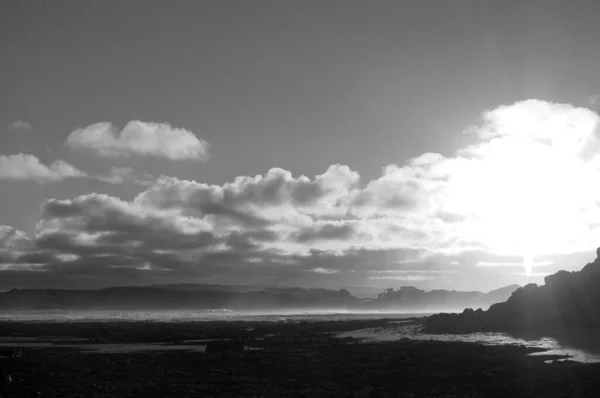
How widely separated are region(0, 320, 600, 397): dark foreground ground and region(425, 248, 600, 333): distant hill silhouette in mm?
19857

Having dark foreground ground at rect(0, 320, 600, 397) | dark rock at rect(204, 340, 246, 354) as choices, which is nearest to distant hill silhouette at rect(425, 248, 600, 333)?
dark foreground ground at rect(0, 320, 600, 397)

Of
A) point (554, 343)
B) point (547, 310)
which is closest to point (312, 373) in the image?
point (554, 343)

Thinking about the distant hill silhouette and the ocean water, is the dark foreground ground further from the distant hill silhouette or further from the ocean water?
the ocean water

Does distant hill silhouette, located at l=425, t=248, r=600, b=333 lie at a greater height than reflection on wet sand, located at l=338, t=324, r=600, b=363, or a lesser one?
greater

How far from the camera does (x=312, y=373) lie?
35.8 metres

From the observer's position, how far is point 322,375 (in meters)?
34.9

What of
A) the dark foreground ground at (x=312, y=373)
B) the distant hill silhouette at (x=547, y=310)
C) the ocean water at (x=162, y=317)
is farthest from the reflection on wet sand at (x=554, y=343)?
the ocean water at (x=162, y=317)

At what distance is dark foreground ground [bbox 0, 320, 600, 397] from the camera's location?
29656mm

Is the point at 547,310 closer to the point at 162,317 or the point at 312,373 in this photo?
the point at 312,373

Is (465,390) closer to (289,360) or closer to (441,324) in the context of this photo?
(289,360)

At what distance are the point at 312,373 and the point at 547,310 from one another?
141ft

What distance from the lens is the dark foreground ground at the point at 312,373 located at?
29.7 metres

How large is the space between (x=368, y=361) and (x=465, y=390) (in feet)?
39.3

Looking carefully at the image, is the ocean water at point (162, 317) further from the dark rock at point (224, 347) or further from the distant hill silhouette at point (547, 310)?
the dark rock at point (224, 347)
